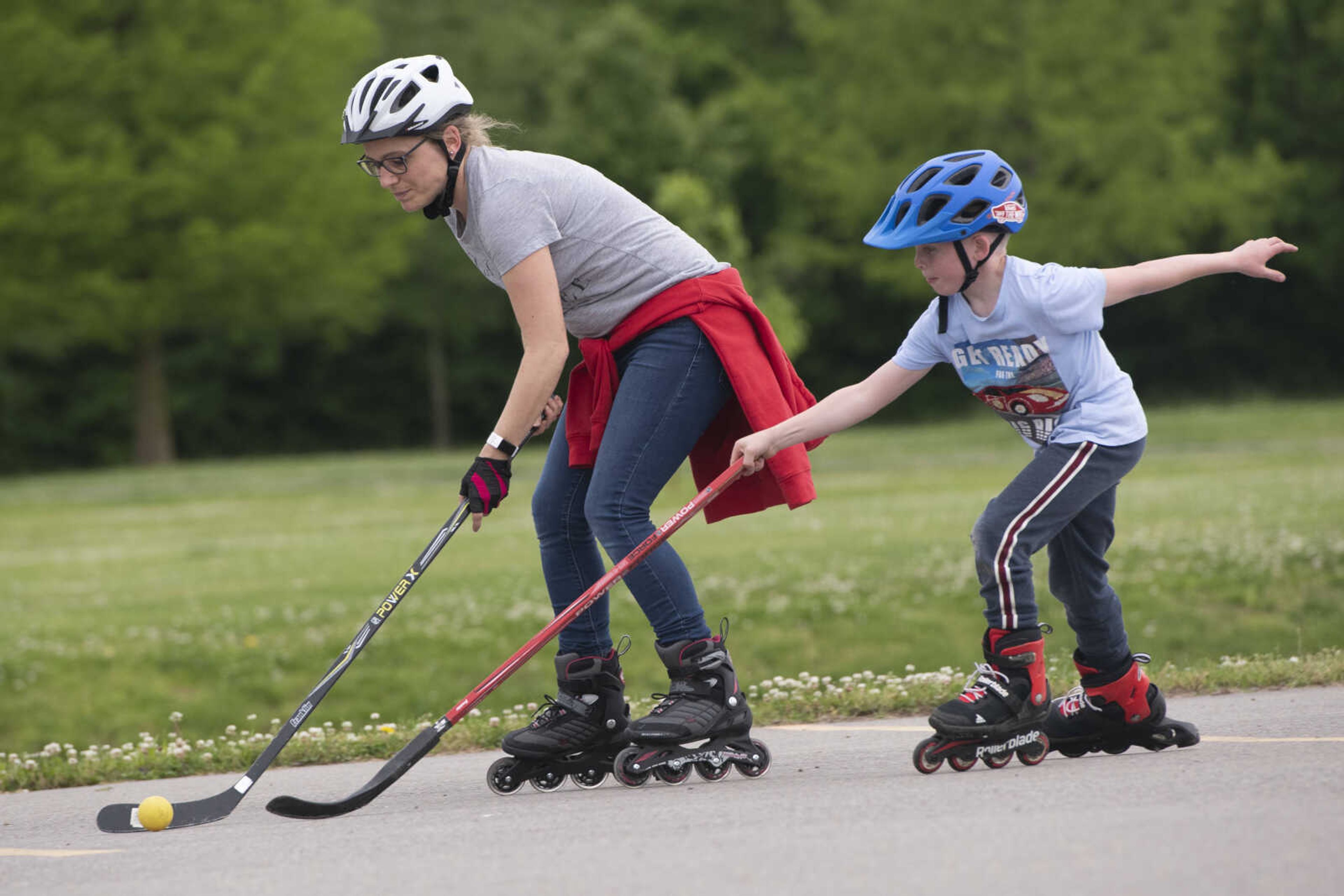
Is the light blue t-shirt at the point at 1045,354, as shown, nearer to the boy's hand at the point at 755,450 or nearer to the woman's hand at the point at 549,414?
the boy's hand at the point at 755,450

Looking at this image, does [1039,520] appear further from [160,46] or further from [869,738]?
[160,46]

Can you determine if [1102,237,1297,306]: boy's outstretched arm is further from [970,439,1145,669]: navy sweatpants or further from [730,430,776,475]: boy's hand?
[730,430,776,475]: boy's hand

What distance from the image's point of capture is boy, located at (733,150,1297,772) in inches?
183

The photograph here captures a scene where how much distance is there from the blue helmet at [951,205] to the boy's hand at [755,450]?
638 millimetres

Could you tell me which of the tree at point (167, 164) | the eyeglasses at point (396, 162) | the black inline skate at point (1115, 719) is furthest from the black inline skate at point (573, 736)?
the tree at point (167, 164)

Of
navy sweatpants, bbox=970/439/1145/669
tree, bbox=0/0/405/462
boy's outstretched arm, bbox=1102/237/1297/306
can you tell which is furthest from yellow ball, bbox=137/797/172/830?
tree, bbox=0/0/405/462

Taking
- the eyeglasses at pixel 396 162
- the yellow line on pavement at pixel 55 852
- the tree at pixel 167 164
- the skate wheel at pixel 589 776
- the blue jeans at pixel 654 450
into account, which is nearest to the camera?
the yellow line on pavement at pixel 55 852

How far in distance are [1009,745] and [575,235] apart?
6.40 ft

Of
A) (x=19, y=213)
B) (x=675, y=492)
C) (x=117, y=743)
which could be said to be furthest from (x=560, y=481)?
(x=19, y=213)

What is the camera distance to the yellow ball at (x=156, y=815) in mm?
4730

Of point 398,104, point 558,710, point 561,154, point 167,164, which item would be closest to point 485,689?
point 558,710

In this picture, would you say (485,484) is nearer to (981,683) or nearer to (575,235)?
(575,235)

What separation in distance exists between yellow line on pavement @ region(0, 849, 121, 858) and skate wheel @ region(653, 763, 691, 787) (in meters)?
1.53

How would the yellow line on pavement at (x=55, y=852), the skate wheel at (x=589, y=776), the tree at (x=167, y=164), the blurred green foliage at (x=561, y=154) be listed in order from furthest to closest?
1. the blurred green foliage at (x=561, y=154)
2. the tree at (x=167, y=164)
3. the skate wheel at (x=589, y=776)
4. the yellow line on pavement at (x=55, y=852)
